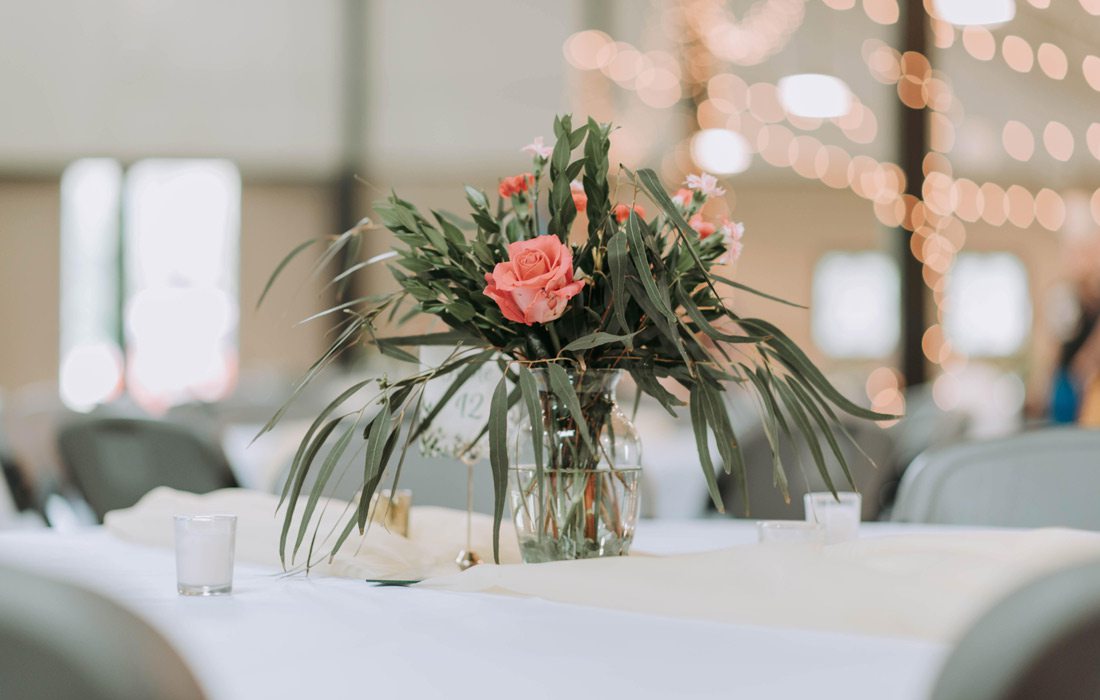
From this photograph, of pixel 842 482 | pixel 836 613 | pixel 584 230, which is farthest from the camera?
pixel 842 482

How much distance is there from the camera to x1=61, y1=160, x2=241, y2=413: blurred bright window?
918 cm

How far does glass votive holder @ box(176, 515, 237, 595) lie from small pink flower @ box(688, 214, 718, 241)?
50 centimetres

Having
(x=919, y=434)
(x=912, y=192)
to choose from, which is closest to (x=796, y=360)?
(x=919, y=434)

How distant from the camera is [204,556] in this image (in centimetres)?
112

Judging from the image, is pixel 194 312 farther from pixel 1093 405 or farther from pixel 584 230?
pixel 584 230

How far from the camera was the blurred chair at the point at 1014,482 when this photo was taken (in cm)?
186

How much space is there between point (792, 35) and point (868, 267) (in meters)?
1.54

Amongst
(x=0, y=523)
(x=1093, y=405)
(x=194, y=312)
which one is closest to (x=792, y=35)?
(x=1093, y=405)

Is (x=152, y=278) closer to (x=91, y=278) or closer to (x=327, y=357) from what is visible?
(x=91, y=278)

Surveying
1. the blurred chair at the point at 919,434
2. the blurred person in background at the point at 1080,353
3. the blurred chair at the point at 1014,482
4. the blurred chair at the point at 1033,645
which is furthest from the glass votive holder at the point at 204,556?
the blurred person in background at the point at 1080,353

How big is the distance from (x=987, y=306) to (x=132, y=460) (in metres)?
6.08

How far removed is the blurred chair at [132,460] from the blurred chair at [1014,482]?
4.65ft

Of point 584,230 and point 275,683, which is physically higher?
point 584,230

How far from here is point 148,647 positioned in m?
0.48
